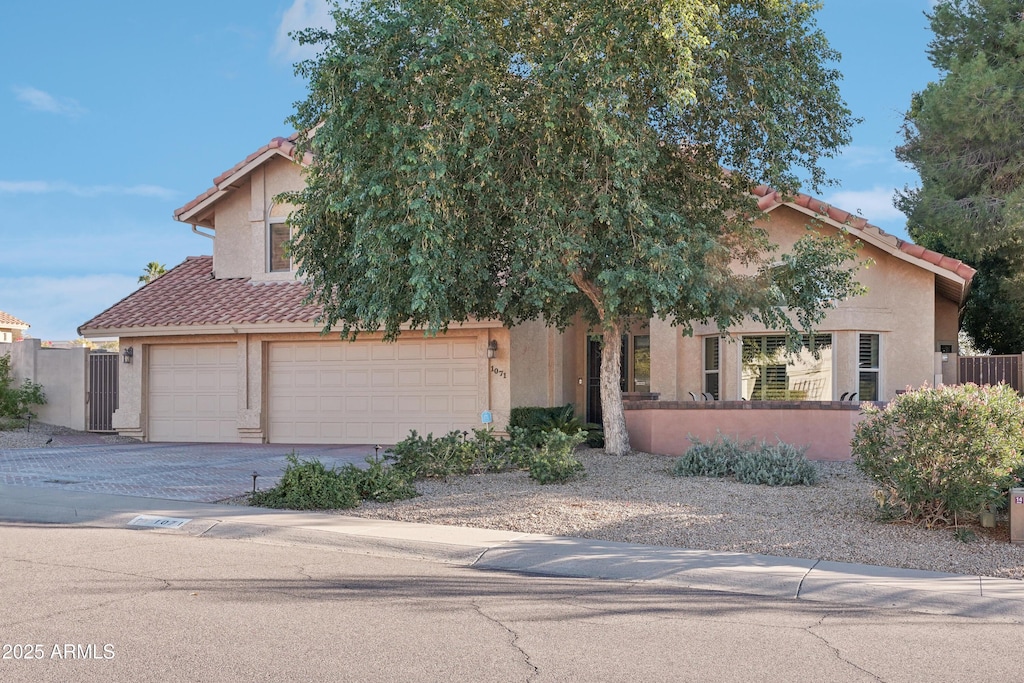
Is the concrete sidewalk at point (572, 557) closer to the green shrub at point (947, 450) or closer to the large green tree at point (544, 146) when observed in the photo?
the green shrub at point (947, 450)

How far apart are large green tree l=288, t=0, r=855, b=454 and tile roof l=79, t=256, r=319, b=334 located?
567cm

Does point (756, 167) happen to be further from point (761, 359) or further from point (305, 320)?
point (305, 320)

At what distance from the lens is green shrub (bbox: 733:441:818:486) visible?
12305 mm

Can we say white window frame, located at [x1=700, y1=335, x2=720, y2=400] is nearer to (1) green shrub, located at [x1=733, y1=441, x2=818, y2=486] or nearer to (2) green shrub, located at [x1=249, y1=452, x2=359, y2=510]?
(1) green shrub, located at [x1=733, y1=441, x2=818, y2=486]

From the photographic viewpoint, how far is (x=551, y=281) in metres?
12.7

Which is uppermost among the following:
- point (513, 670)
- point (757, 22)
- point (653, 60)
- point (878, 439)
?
point (757, 22)

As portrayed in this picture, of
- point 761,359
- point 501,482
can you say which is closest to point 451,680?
point 501,482

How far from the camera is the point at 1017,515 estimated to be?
356 inches

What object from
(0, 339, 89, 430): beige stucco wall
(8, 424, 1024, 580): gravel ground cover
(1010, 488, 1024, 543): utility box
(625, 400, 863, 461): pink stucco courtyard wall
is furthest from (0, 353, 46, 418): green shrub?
(1010, 488, 1024, 543): utility box

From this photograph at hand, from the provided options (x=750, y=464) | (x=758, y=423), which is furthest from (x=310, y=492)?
(x=758, y=423)

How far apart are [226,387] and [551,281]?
11248mm

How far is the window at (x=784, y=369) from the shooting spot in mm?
18719

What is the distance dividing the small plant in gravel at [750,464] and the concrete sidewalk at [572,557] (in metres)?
3.81

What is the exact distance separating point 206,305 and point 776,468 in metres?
13.8
